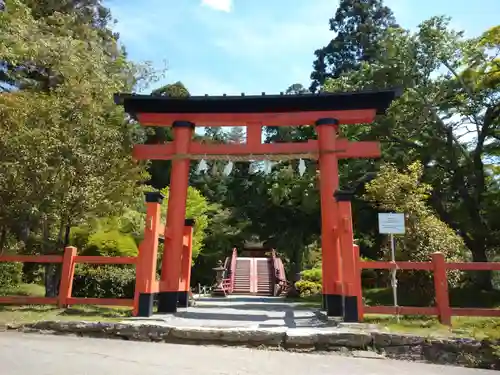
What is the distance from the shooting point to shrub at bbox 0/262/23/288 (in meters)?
13.7

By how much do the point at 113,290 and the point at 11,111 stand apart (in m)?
6.15

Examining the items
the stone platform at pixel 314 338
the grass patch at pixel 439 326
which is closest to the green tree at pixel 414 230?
the grass patch at pixel 439 326

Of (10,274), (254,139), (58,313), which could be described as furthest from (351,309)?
(10,274)

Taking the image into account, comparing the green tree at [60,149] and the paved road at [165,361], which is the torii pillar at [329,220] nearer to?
the paved road at [165,361]

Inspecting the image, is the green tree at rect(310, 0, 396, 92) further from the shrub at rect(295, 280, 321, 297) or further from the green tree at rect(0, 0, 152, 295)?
the green tree at rect(0, 0, 152, 295)

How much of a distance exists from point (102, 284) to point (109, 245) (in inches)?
110

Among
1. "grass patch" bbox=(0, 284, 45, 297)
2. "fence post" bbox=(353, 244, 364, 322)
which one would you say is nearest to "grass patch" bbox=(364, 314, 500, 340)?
"fence post" bbox=(353, 244, 364, 322)

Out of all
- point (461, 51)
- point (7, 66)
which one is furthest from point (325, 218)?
point (7, 66)

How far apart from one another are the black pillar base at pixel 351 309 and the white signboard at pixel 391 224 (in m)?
1.75

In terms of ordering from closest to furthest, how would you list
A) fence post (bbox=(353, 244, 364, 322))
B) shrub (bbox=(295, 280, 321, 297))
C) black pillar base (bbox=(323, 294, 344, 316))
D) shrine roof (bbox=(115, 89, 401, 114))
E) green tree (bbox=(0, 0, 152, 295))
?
1. fence post (bbox=(353, 244, 364, 322))
2. black pillar base (bbox=(323, 294, 344, 316))
3. green tree (bbox=(0, 0, 152, 295))
4. shrine roof (bbox=(115, 89, 401, 114))
5. shrub (bbox=(295, 280, 321, 297))

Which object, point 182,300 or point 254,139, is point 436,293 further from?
point 182,300

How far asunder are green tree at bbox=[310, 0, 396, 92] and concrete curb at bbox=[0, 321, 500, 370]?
111ft

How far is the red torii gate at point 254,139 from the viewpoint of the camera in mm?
10195

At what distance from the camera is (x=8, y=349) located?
608 centimetres
